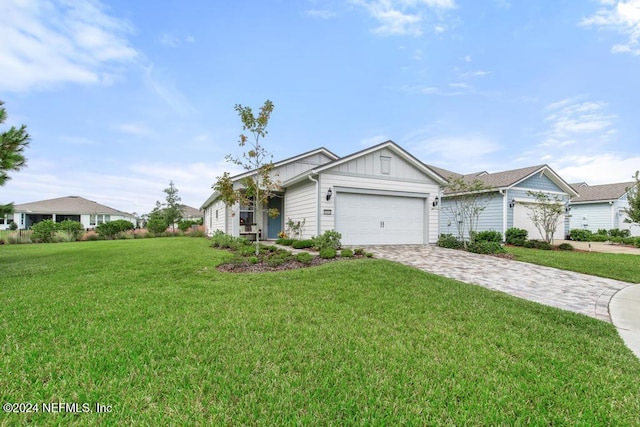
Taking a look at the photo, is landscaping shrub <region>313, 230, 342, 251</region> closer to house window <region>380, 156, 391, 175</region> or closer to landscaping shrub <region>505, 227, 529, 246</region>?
house window <region>380, 156, 391, 175</region>

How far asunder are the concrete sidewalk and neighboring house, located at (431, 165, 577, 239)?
1002 cm

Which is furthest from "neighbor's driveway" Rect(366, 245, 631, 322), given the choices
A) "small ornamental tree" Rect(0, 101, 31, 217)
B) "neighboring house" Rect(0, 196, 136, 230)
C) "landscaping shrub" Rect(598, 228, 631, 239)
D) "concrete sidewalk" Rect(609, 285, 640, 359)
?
"neighboring house" Rect(0, 196, 136, 230)

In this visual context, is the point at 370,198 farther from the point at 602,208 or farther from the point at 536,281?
the point at 602,208

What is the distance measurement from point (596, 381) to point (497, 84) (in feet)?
46.5

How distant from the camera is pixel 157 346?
280cm

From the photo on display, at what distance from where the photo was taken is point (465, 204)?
1500 centimetres

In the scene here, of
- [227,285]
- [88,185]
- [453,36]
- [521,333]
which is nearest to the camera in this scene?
[521,333]

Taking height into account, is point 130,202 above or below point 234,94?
below

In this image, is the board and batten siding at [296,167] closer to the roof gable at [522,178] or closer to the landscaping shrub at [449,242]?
the landscaping shrub at [449,242]

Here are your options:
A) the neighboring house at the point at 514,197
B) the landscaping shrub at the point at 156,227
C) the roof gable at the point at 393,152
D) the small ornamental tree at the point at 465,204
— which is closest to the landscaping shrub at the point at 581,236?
the neighboring house at the point at 514,197

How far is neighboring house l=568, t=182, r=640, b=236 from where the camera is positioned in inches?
832

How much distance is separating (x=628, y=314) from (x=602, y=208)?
24205 mm

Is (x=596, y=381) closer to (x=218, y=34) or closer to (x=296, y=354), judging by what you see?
(x=296, y=354)

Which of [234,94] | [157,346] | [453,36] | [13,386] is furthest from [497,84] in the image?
[13,386]
